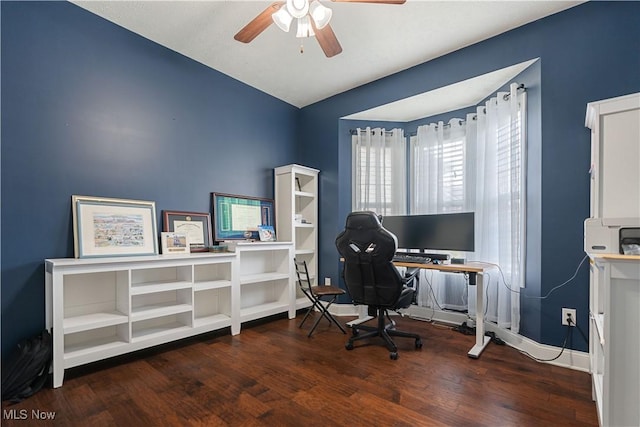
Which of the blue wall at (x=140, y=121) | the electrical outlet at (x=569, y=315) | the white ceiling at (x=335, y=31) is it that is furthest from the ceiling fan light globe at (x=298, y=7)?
the electrical outlet at (x=569, y=315)

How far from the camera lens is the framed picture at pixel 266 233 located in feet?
11.9

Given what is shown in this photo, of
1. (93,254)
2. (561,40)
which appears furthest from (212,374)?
(561,40)

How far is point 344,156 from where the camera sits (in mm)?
3953

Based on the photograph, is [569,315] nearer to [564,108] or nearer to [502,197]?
[502,197]

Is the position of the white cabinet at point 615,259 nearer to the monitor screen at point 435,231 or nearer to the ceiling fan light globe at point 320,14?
the monitor screen at point 435,231

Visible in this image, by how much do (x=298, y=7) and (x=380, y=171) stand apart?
227 cm

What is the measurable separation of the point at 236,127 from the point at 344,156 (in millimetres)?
1391

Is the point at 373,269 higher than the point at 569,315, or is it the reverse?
the point at 373,269

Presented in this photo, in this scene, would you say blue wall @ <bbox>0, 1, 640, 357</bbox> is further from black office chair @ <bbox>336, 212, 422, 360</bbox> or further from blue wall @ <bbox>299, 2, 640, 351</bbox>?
black office chair @ <bbox>336, 212, 422, 360</bbox>

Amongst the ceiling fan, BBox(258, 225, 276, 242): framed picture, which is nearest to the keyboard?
BBox(258, 225, 276, 242): framed picture

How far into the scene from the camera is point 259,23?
208cm

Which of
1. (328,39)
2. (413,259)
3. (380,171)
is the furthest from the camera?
(380,171)

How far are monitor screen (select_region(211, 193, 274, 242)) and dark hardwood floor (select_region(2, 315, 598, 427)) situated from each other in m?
1.21

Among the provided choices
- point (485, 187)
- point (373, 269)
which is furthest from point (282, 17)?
point (485, 187)
